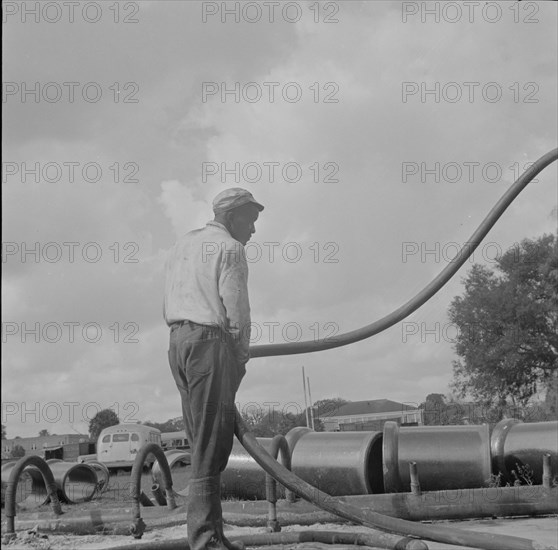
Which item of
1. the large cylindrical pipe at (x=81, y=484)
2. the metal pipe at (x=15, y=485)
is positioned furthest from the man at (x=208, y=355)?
the large cylindrical pipe at (x=81, y=484)

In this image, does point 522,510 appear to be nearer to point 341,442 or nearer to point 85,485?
point 341,442

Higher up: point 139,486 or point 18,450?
point 18,450

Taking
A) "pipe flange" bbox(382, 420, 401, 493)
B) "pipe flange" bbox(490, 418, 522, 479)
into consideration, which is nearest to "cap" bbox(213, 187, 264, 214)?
"pipe flange" bbox(382, 420, 401, 493)

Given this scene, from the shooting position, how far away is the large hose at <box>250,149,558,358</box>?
499cm

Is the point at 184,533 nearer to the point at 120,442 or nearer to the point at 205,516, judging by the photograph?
the point at 205,516

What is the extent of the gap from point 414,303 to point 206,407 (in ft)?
5.52

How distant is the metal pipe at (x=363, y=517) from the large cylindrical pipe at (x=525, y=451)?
2918 mm

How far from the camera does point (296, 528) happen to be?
5672 mm

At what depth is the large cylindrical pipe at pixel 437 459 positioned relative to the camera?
696cm

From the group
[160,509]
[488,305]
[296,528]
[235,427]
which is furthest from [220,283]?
[488,305]

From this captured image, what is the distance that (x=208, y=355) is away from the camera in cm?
386

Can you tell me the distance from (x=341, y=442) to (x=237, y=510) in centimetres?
175

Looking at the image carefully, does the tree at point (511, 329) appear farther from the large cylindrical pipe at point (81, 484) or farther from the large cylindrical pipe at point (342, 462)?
the large cylindrical pipe at point (342, 462)

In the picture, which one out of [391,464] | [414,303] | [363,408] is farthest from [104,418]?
[363,408]
